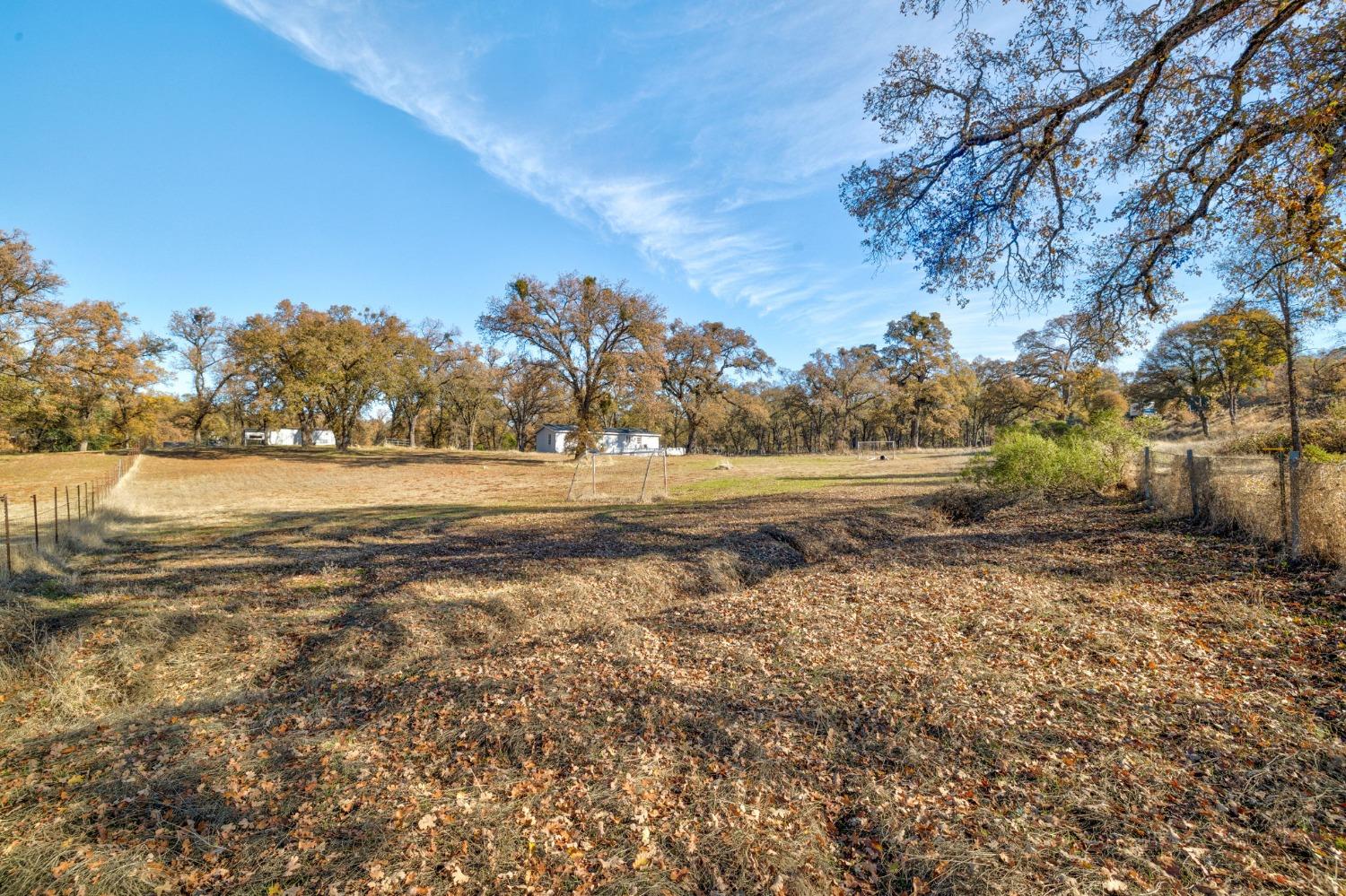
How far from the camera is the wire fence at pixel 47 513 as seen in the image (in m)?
9.66

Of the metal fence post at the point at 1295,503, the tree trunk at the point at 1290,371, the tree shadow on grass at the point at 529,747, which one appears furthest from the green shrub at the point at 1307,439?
the tree shadow on grass at the point at 529,747

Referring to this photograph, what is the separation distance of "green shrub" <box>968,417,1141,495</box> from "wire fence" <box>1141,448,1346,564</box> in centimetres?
275

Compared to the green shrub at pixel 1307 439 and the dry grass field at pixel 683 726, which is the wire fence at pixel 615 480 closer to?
the dry grass field at pixel 683 726

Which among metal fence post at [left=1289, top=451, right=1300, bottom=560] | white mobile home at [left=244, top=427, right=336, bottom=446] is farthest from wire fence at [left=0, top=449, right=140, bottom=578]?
white mobile home at [left=244, top=427, right=336, bottom=446]

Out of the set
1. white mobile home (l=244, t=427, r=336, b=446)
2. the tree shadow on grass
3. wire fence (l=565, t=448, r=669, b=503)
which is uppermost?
white mobile home (l=244, t=427, r=336, b=446)

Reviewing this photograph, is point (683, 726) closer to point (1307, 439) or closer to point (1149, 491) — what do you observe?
point (1149, 491)

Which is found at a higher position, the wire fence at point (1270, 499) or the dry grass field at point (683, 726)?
the wire fence at point (1270, 499)

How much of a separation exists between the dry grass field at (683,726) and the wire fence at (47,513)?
2.36 m

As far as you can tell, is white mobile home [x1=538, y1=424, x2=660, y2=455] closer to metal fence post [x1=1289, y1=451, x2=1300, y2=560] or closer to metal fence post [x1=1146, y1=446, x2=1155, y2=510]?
metal fence post [x1=1146, y1=446, x2=1155, y2=510]

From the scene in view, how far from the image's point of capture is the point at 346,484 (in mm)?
24969

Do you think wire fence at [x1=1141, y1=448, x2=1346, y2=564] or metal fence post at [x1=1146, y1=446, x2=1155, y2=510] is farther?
metal fence post at [x1=1146, y1=446, x2=1155, y2=510]

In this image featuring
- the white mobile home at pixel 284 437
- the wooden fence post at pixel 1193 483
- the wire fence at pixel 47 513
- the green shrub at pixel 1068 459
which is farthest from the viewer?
the white mobile home at pixel 284 437

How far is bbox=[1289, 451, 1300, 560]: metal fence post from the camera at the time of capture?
649cm

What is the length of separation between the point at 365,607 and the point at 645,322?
86.1ft
